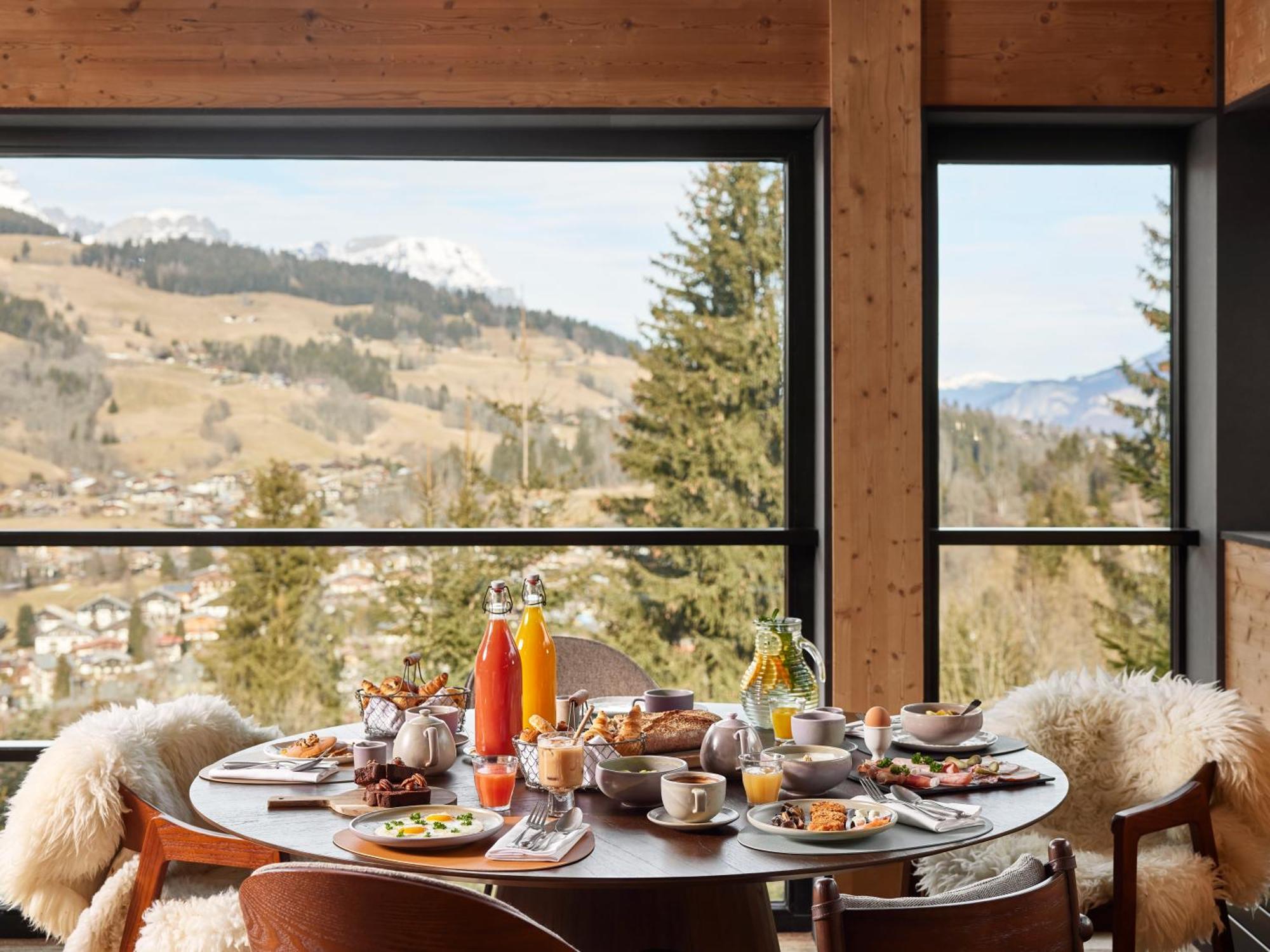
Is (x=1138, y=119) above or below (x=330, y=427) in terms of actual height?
above

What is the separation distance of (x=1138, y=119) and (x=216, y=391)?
2.81m

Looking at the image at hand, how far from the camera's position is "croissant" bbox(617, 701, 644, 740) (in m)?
1.83

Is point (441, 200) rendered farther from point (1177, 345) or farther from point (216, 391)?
point (1177, 345)

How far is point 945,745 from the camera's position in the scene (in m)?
2.07

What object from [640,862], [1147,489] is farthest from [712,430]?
[640,862]

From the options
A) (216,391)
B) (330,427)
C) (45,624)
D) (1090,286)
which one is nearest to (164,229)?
(216,391)

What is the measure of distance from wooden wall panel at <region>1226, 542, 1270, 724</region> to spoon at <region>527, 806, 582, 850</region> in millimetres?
2227

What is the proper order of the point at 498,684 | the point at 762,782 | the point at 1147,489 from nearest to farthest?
the point at 762,782 → the point at 498,684 → the point at 1147,489

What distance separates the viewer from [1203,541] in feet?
11.3

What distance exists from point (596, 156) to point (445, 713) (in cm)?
195

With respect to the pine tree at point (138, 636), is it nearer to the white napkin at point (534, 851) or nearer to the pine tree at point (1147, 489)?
the white napkin at point (534, 851)

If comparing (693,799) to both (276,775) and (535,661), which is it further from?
(276,775)

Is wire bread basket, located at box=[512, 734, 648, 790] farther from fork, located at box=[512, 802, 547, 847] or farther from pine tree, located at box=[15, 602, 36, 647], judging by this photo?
pine tree, located at box=[15, 602, 36, 647]

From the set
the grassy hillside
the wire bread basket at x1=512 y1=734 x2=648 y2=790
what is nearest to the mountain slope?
the grassy hillside
